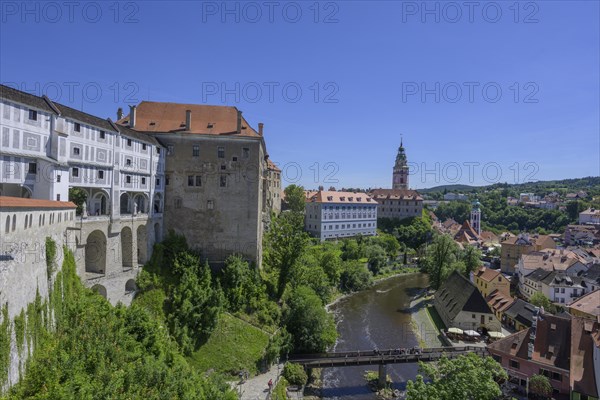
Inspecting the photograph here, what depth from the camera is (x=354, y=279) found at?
4919cm

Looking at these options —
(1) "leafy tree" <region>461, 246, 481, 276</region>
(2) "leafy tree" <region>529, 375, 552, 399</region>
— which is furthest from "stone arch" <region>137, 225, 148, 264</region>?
(1) "leafy tree" <region>461, 246, 481, 276</region>

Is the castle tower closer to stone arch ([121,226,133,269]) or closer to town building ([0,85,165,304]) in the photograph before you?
town building ([0,85,165,304])

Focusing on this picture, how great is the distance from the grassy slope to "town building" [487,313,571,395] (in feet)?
60.5

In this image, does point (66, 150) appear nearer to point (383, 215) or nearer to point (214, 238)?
point (214, 238)

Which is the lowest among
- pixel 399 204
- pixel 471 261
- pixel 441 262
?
pixel 471 261

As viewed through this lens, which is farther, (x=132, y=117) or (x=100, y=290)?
(x=132, y=117)

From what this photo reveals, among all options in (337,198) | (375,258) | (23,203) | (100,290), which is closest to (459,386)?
(23,203)

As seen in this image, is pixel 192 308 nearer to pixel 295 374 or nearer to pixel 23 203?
pixel 295 374

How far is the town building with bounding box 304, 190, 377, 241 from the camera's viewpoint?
66.2 meters

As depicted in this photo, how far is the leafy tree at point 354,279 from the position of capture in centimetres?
4919

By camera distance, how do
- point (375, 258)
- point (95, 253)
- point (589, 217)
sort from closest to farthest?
point (95, 253), point (375, 258), point (589, 217)

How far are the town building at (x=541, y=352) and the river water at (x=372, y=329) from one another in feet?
23.2

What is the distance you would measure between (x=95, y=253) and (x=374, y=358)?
852 inches

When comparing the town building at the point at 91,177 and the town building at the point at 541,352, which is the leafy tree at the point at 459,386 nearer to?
the town building at the point at 541,352
